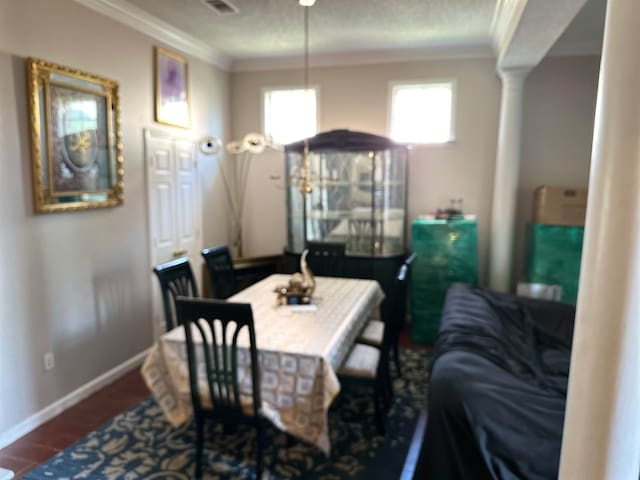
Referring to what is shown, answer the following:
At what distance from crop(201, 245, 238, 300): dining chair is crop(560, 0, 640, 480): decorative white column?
2717 mm

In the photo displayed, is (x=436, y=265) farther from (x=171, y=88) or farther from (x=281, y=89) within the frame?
(x=171, y=88)

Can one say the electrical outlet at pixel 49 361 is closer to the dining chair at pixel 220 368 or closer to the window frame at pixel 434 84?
the dining chair at pixel 220 368

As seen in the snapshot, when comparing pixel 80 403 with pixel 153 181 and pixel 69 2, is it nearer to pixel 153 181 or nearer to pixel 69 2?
pixel 153 181

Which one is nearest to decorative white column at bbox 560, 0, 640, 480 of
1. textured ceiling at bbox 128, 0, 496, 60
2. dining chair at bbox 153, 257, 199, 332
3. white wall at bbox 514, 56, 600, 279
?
dining chair at bbox 153, 257, 199, 332

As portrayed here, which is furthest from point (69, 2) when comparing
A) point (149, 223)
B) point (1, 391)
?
point (1, 391)

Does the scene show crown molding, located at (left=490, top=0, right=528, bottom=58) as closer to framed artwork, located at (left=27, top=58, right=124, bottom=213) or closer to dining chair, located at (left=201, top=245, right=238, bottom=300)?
dining chair, located at (left=201, top=245, right=238, bottom=300)

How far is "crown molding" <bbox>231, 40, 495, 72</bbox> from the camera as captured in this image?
4449 mm

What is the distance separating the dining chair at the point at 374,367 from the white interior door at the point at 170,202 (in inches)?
79.1

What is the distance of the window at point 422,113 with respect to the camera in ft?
15.4

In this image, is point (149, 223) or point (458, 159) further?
point (458, 159)

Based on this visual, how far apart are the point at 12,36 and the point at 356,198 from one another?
2.93 metres

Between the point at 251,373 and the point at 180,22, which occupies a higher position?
the point at 180,22

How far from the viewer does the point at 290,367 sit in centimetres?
226

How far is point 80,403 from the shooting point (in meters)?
3.22
